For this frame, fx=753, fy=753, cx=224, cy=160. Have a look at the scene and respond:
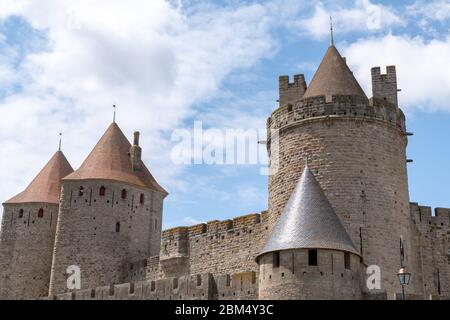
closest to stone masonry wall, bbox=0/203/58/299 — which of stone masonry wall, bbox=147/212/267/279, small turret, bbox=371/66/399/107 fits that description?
stone masonry wall, bbox=147/212/267/279

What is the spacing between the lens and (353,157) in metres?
21.2

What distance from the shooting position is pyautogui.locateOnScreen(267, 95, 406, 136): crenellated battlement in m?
21.6

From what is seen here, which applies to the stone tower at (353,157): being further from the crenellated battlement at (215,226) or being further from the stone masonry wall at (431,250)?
the crenellated battlement at (215,226)

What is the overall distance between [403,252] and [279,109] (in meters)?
5.65

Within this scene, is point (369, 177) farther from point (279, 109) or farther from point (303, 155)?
point (279, 109)

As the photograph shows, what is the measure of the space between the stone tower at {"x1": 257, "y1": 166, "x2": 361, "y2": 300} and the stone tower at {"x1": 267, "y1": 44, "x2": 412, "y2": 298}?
2.02m

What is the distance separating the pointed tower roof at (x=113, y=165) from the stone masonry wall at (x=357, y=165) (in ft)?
31.3

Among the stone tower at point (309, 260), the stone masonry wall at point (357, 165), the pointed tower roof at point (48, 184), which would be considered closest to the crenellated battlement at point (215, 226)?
the stone masonry wall at point (357, 165)

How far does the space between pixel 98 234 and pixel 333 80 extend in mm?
11668

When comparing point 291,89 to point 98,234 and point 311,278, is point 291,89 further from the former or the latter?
point 98,234

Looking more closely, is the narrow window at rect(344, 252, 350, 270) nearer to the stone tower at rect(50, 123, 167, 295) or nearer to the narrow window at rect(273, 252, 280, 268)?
the narrow window at rect(273, 252, 280, 268)
